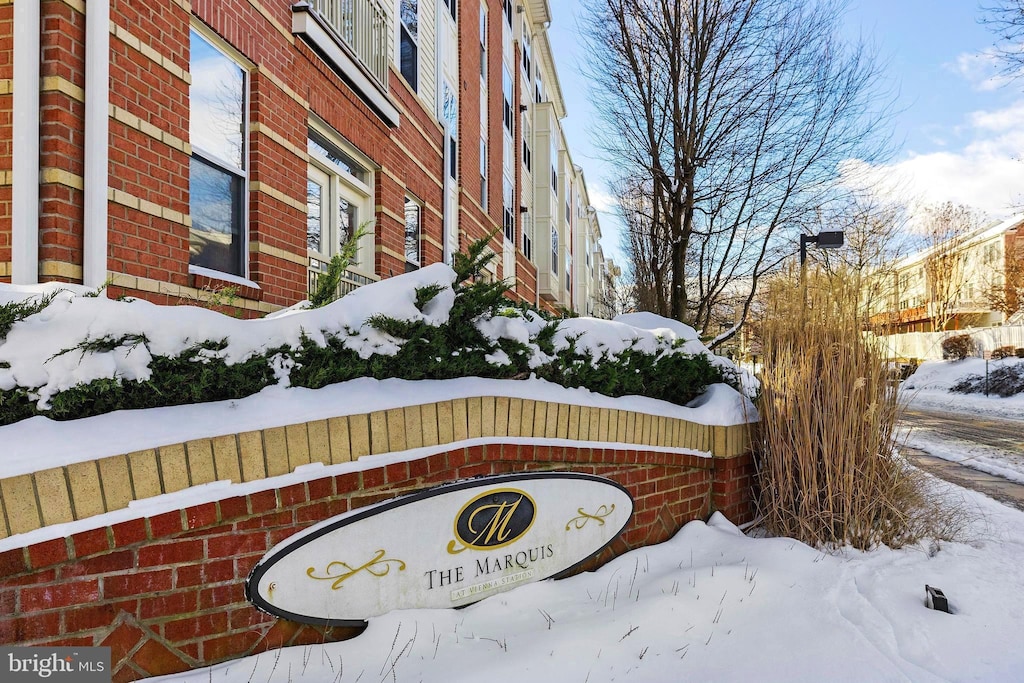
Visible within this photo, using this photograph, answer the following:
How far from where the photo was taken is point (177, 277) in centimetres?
419

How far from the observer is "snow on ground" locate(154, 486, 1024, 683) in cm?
225

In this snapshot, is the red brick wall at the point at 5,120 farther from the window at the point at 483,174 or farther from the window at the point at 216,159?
the window at the point at 483,174

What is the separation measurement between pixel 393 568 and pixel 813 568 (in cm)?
222

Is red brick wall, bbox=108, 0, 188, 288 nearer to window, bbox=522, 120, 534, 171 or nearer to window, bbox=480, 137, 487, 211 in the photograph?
window, bbox=480, 137, 487, 211

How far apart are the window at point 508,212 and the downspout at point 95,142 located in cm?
1298

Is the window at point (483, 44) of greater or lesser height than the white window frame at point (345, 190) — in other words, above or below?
above

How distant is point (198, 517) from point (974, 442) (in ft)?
35.7

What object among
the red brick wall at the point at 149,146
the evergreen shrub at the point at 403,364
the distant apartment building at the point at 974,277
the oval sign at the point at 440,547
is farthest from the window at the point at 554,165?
the oval sign at the point at 440,547

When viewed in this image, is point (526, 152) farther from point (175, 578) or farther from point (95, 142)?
point (175, 578)

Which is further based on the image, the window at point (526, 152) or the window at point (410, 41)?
the window at point (526, 152)

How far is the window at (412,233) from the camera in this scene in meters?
8.93

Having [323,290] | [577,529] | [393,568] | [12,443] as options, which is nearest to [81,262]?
[323,290]

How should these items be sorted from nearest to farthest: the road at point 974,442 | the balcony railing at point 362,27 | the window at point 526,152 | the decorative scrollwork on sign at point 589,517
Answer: the decorative scrollwork on sign at point 589,517
the road at point 974,442
the balcony railing at point 362,27
the window at point 526,152

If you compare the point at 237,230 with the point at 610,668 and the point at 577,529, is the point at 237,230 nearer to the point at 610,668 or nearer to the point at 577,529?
the point at 577,529
